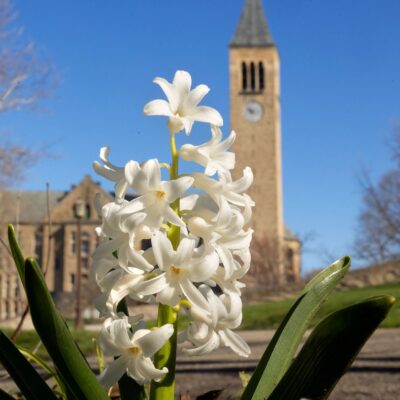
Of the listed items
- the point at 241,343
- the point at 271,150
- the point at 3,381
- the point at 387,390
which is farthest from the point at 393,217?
the point at 271,150

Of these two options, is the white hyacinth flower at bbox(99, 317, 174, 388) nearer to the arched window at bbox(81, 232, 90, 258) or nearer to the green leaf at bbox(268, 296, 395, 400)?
the green leaf at bbox(268, 296, 395, 400)

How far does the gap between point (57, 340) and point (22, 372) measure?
16cm

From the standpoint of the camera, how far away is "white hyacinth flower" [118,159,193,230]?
4.06 feet

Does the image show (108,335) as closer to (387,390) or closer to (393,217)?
(387,390)

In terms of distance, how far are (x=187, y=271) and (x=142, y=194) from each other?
166 millimetres

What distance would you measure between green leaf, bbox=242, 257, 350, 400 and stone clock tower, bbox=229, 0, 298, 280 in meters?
54.3

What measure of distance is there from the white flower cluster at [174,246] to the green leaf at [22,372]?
0.39ft

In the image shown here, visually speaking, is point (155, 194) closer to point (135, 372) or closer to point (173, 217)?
point (173, 217)

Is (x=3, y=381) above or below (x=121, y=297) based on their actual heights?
below

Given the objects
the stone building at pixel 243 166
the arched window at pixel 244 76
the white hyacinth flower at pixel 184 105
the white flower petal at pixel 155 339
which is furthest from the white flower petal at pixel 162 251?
the arched window at pixel 244 76

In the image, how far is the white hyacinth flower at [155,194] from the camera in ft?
4.06

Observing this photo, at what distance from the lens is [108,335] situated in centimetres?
122

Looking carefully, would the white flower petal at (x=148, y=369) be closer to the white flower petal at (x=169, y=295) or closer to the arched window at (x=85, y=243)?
the white flower petal at (x=169, y=295)

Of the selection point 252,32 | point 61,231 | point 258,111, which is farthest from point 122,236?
point 252,32
